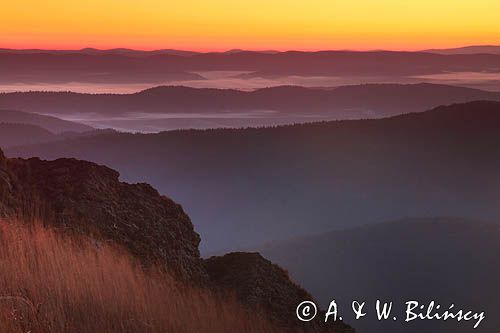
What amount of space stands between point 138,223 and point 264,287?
2117mm

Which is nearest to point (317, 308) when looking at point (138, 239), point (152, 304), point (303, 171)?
point (138, 239)

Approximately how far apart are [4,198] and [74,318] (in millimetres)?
4445

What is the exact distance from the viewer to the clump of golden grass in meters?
6.20

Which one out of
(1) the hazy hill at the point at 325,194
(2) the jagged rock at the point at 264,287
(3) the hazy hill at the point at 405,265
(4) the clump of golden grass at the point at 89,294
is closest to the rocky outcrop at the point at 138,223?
(2) the jagged rock at the point at 264,287

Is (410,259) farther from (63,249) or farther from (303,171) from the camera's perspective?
(303,171)

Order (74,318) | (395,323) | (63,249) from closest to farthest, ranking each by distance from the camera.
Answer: (74,318) → (63,249) → (395,323)

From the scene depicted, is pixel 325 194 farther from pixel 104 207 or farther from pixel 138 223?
pixel 104 207

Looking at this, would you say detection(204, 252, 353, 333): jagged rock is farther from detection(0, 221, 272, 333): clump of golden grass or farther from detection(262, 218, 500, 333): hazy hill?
detection(262, 218, 500, 333): hazy hill

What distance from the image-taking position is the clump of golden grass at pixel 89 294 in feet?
20.3

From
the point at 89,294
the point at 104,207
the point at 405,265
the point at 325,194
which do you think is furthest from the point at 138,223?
the point at 325,194

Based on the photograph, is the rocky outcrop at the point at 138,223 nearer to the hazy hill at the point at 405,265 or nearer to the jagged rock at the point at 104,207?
the jagged rock at the point at 104,207

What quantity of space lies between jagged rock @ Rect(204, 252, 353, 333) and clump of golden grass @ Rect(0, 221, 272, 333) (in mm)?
570

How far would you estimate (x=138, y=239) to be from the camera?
33.8 feet

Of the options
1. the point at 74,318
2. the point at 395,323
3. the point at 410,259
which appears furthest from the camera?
the point at 410,259
